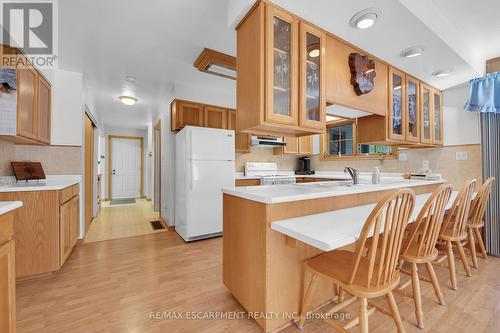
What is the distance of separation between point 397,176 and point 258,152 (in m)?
2.49

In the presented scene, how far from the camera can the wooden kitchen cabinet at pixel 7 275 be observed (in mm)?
1047

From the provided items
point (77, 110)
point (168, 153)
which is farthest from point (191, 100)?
point (77, 110)

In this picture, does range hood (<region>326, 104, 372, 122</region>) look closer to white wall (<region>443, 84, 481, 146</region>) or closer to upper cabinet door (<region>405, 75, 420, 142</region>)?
upper cabinet door (<region>405, 75, 420, 142</region>)

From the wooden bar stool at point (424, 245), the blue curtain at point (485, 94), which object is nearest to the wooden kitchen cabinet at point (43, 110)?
the wooden bar stool at point (424, 245)

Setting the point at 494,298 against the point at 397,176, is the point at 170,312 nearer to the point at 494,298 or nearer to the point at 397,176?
the point at 494,298

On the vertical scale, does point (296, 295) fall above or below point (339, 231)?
below

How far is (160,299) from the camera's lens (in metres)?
1.82

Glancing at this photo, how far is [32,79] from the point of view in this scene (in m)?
2.35

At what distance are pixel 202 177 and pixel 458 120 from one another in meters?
3.66

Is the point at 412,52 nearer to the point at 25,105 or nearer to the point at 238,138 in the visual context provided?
the point at 238,138

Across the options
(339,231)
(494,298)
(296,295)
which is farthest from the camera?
(494,298)

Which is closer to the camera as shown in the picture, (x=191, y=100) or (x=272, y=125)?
(x=272, y=125)

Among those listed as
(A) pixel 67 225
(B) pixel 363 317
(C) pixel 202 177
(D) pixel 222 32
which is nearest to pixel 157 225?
(C) pixel 202 177

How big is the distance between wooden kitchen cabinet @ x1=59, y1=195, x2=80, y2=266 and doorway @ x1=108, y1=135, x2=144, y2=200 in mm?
4442
